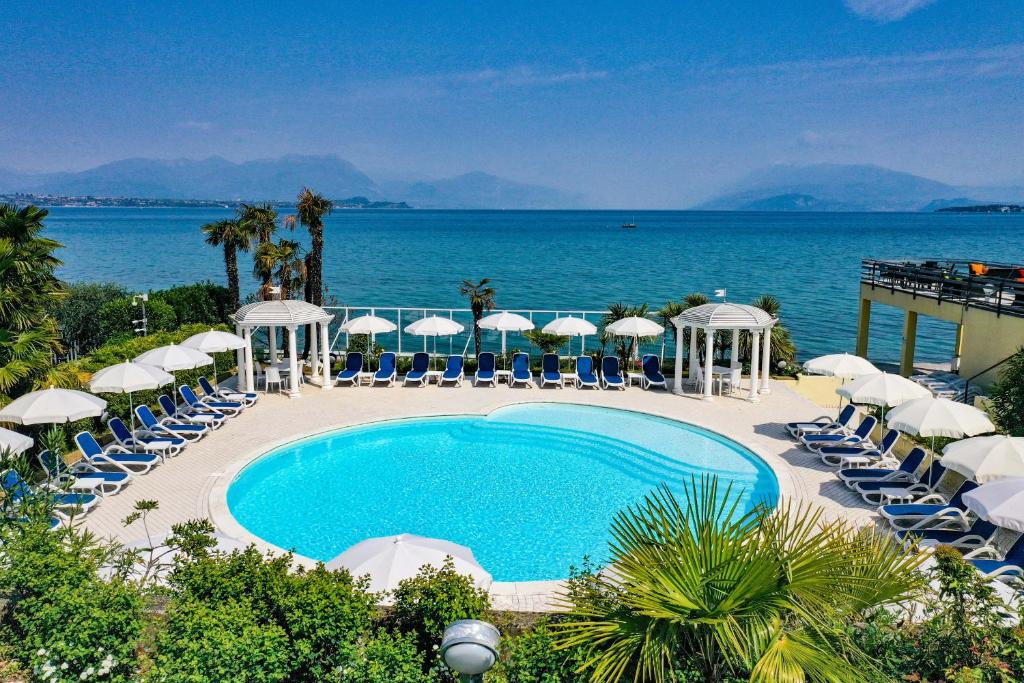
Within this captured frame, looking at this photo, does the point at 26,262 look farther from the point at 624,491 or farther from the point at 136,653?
the point at 624,491

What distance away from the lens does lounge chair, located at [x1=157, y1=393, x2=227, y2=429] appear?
13.9m

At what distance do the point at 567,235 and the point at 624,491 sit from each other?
377ft

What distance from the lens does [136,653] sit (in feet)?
19.0

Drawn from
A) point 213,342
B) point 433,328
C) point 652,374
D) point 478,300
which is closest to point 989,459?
point 652,374

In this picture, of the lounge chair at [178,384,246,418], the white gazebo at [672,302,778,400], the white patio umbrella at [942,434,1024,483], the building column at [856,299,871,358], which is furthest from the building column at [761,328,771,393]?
the lounge chair at [178,384,246,418]

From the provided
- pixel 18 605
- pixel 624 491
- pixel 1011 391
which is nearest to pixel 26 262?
pixel 18 605

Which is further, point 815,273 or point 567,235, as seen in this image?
point 567,235

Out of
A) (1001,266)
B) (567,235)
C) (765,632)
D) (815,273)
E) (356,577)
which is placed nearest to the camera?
(765,632)

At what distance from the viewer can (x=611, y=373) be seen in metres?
18.0

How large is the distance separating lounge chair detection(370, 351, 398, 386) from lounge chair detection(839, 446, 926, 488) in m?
10.7

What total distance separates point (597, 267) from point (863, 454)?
6133 cm

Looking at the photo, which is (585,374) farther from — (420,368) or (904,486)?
(904,486)

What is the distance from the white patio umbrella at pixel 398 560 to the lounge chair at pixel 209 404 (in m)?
8.41

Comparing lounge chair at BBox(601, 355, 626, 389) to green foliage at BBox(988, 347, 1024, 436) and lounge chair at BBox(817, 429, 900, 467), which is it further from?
green foliage at BBox(988, 347, 1024, 436)
